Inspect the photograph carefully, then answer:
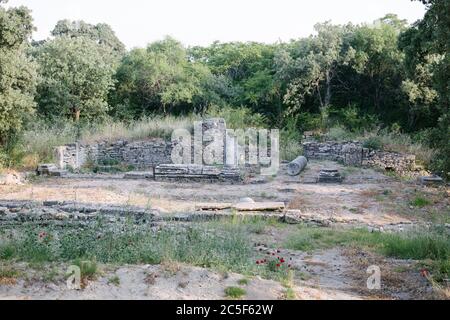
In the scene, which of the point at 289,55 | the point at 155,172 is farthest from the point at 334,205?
the point at 289,55

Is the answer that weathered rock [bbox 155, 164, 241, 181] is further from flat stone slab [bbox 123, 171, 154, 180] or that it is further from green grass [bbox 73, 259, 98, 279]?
green grass [bbox 73, 259, 98, 279]

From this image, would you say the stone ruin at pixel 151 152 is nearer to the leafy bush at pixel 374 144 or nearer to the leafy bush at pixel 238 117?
the leafy bush at pixel 238 117

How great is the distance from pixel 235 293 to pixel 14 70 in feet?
42.3

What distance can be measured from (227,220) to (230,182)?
A: 6067 mm

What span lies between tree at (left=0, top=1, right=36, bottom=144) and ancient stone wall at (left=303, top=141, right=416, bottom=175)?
456 inches

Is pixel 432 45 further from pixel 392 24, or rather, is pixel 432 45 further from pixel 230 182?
pixel 392 24

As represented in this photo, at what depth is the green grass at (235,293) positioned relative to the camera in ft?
15.1

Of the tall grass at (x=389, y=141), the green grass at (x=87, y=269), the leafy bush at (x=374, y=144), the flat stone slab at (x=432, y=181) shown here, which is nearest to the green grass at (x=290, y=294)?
the green grass at (x=87, y=269)

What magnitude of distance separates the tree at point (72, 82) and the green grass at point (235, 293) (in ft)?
64.0

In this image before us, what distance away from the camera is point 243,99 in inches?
991

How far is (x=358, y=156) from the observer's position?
18.1 m

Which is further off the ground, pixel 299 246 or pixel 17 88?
pixel 17 88

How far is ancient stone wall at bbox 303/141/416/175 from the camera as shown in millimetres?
16453

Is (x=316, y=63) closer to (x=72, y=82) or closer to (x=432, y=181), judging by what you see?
(x=432, y=181)
